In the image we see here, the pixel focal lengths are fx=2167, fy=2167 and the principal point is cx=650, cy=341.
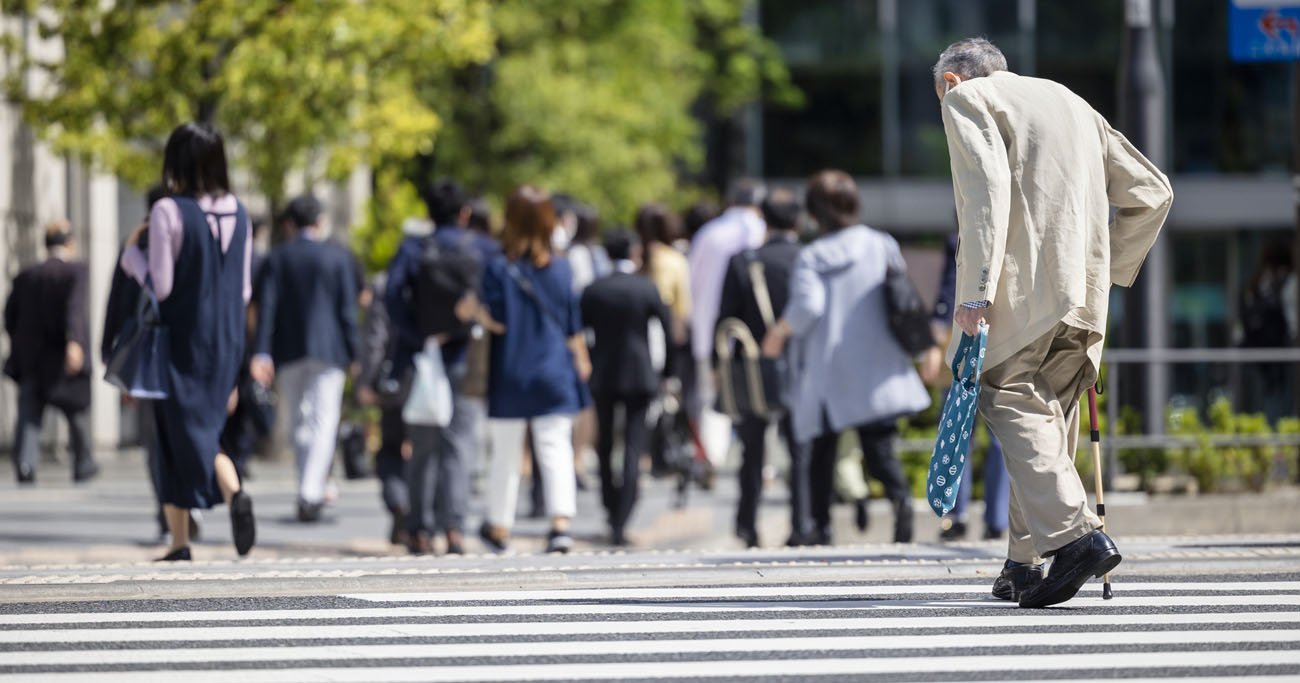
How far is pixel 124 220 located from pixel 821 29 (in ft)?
51.5

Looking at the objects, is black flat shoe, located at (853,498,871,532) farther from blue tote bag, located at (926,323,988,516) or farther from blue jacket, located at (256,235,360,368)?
blue tote bag, located at (926,323,988,516)

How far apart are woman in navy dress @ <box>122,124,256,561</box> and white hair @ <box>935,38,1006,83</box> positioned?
11.2 feet

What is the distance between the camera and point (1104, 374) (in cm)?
1236

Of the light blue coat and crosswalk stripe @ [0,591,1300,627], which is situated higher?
the light blue coat

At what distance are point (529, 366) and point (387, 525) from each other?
8.55 feet

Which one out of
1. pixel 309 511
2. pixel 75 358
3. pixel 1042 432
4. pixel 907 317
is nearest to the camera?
pixel 1042 432

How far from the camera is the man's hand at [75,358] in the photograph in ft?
47.2

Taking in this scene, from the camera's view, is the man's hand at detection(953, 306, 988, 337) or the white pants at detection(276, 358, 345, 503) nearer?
the man's hand at detection(953, 306, 988, 337)

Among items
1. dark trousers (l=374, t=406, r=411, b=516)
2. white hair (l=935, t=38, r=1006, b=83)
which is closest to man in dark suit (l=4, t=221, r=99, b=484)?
dark trousers (l=374, t=406, r=411, b=516)

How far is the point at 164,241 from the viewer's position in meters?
8.97

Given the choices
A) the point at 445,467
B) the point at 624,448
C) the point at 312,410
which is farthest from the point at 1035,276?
the point at 312,410

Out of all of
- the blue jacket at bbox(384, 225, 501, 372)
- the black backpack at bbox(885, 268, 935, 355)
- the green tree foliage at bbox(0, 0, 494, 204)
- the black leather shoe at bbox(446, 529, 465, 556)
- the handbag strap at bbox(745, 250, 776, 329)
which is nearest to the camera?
the black backpack at bbox(885, 268, 935, 355)

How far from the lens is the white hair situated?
7039 millimetres

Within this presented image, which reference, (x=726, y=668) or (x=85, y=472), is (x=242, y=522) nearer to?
(x=726, y=668)
